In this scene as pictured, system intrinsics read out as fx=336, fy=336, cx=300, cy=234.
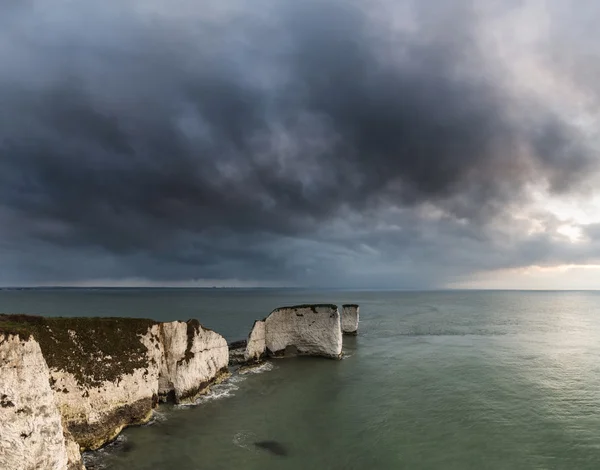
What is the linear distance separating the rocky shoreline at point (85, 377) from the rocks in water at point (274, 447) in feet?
23.8

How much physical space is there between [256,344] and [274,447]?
731 inches

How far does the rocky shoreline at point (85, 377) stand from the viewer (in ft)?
35.9

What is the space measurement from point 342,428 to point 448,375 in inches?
600

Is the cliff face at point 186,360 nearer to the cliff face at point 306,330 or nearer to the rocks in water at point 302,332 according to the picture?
the rocks in water at point 302,332

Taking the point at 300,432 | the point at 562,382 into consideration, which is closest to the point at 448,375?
the point at 562,382

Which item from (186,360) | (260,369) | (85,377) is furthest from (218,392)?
(85,377)

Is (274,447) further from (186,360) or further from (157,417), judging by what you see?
(186,360)

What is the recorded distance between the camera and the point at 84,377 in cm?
1633

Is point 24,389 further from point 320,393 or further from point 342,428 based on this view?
point 320,393

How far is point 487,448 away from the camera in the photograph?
1658 cm

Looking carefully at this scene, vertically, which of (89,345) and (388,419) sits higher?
(89,345)

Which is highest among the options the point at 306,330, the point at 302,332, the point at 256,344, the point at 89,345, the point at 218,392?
the point at 89,345

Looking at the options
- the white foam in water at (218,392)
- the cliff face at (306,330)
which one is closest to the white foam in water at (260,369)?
the white foam in water at (218,392)

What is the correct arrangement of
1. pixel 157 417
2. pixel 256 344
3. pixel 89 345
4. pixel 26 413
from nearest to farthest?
pixel 26 413, pixel 89 345, pixel 157 417, pixel 256 344
